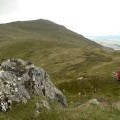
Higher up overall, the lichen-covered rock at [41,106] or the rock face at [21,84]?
the rock face at [21,84]

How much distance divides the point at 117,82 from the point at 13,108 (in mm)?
38633

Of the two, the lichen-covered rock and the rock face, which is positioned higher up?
the rock face

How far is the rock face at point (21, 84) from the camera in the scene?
24359 mm

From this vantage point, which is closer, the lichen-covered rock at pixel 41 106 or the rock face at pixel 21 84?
the lichen-covered rock at pixel 41 106

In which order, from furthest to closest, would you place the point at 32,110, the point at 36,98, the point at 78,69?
the point at 78,69, the point at 36,98, the point at 32,110

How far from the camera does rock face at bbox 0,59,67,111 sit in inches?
959

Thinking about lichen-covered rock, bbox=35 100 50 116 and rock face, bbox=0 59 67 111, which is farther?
rock face, bbox=0 59 67 111

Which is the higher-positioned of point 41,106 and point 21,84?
point 21,84

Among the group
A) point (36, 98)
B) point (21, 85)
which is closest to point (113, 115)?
point (36, 98)

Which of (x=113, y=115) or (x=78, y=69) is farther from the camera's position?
(x=78, y=69)

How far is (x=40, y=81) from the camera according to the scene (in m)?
30.1

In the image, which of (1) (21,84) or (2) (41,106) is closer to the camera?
(2) (41,106)

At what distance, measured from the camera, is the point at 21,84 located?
27000 millimetres

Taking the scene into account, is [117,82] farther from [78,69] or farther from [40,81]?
[78,69]
